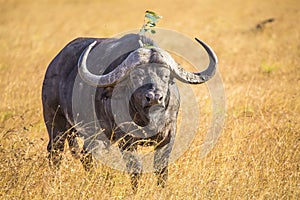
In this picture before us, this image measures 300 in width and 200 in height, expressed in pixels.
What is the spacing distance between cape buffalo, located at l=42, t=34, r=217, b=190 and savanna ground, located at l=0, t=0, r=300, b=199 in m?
0.32

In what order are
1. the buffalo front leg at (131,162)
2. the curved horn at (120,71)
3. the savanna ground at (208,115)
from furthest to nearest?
the buffalo front leg at (131,162) → the curved horn at (120,71) → the savanna ground at (208,115)

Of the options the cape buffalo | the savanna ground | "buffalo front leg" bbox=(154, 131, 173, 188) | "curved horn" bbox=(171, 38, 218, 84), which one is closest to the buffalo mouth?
the cape buffalo

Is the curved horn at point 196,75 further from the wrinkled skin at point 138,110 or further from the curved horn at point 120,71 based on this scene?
the curved horn at point 120,71

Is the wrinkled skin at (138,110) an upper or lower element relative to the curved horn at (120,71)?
lower

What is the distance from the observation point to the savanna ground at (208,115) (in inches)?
186

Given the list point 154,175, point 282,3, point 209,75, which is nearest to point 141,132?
point 154,175

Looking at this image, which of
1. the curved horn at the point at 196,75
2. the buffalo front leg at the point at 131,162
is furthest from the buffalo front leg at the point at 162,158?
the curved horn at the point at 196,75

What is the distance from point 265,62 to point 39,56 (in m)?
5.49

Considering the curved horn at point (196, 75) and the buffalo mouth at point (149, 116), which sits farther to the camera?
the curved horn at point (196, 75)

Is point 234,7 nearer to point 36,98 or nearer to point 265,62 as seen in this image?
point 265,62

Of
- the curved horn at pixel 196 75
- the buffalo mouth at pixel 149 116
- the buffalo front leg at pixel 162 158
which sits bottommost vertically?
the buffalo front leg at pixel 162 158

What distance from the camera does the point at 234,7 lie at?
849 inches

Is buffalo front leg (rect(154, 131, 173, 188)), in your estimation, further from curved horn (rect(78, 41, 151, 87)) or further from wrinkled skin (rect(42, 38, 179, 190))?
curved horn (rect(78, 41, 151, 87))

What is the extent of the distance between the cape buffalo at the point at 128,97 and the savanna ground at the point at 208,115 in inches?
12.6
